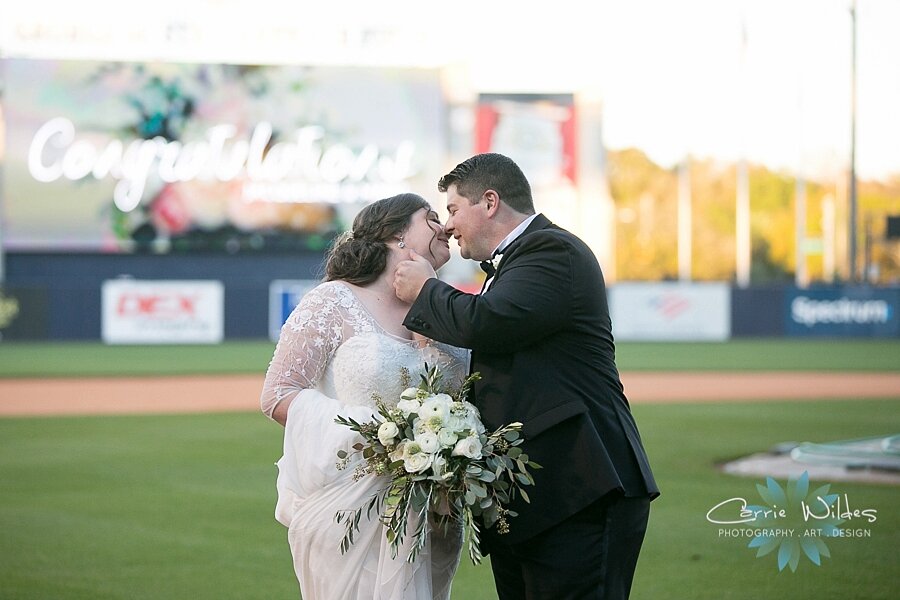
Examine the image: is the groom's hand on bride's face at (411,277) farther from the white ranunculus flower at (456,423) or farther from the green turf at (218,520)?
the green turf at (218,520)

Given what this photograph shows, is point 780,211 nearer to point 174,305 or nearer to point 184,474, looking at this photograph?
point 174,305

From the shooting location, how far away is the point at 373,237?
447cm

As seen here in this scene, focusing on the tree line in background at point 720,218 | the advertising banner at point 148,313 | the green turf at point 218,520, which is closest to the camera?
the green turf at point 218,520

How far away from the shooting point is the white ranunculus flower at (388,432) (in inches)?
156

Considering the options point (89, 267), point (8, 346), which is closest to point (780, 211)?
point (89, 267)

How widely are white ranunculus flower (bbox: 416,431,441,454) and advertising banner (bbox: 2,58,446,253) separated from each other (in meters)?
33.9

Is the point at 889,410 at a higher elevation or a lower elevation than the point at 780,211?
lower

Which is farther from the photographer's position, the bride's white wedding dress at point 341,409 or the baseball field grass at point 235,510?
the baseball field grass at point 235,510

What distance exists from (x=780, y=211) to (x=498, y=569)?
243ft

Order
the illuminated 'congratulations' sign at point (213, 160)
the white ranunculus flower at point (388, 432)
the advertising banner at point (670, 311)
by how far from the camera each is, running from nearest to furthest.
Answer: the white ranunculus flower at point (388, 432), the advertising banner at point (670, 311), the illuminated 'congratulations' sign at point (213, 160)

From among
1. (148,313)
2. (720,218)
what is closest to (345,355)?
(148,313)

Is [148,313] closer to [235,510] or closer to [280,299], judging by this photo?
[280,299]

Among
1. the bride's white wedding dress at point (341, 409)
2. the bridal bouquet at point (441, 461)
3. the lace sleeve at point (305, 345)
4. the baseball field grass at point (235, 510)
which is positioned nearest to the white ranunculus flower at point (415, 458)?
the bridal bouquet at point (441, 461)

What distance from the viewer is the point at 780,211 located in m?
75.1
